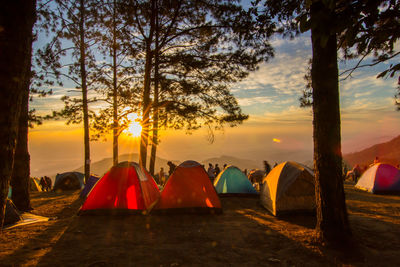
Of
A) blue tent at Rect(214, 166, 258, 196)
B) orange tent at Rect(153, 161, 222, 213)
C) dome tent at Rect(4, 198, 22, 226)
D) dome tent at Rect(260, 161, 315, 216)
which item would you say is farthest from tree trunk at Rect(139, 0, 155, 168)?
dome tent at Rect(260, 161, 315, 216)

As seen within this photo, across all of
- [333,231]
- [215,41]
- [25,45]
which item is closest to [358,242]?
[333,231]

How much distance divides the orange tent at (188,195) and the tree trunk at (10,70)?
5.24m

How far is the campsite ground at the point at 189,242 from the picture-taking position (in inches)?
164

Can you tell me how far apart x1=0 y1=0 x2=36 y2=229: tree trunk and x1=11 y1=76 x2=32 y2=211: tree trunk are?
23.1ft

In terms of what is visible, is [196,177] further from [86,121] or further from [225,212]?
[86,121]

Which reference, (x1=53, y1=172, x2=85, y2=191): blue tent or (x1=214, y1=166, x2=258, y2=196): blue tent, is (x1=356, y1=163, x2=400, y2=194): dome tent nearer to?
(x1=214, y1=166, x2=258, y2=196): blue tent

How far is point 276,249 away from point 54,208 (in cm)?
835

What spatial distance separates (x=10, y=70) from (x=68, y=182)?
723 inches

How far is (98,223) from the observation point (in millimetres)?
6539

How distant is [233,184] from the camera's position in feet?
37.8

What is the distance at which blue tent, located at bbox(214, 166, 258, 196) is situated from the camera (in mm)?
11406

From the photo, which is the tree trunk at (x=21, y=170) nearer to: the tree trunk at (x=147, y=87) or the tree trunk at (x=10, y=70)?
the tree trunk at (x=147, y=87)

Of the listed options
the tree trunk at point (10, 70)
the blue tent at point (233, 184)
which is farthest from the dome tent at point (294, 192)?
the tree trunk at point (10, 70)

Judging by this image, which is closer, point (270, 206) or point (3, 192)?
point (3, 192)
